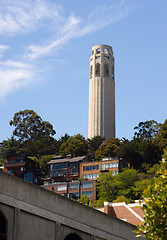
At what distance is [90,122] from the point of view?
568 feet

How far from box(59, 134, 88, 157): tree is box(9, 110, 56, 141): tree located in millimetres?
35357

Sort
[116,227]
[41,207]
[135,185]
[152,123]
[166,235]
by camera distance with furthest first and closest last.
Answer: [152,123] → [135,185] → [116,227] → [41,207] → [166,235]

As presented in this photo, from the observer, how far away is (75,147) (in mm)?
134250

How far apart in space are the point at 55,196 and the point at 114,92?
503ft

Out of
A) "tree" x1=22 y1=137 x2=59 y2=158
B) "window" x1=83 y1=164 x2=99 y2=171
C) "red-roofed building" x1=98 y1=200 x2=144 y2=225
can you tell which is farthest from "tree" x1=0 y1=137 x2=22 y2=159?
"red-roofed building" x1=98 y1=200 x2=144 y2=225

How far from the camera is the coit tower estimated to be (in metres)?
170

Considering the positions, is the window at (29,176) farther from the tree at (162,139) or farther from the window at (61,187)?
the tree at (162,139)

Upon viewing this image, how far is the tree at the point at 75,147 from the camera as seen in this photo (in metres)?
133

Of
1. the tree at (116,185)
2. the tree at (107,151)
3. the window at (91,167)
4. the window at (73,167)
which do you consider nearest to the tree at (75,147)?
the tree at (107,151)

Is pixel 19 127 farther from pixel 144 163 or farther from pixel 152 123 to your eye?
pixel 144 163

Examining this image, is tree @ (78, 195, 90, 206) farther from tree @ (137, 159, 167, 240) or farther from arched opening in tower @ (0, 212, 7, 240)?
tree @ (137, 159, 167, 240)

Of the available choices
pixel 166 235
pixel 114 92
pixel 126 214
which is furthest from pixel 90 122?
pixel 166 235

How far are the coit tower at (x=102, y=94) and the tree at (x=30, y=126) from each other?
50.3 feet

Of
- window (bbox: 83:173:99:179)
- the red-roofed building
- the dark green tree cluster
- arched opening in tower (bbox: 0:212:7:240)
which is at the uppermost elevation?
window (bbox: 83:173:99:179)
